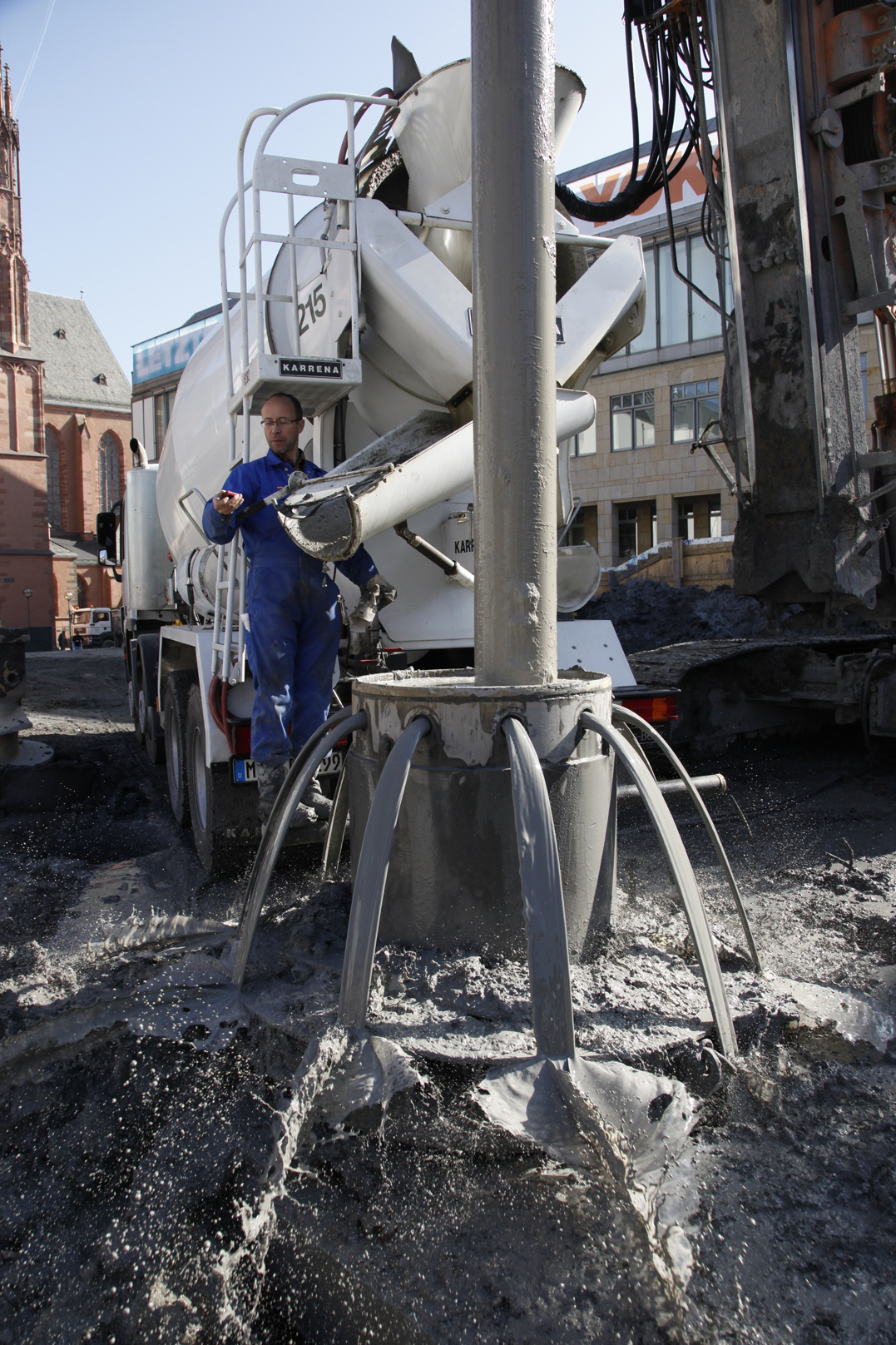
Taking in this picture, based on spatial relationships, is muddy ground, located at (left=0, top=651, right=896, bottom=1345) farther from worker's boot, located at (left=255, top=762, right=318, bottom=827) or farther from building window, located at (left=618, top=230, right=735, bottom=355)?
building window, located at (left=618, top=230, right=735, bottom=355)

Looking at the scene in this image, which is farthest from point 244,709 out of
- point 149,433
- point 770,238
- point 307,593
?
point 149,433

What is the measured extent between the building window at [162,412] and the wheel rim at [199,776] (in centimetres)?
288

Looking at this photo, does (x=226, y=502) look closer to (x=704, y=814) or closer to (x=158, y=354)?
(x=704, y=814)

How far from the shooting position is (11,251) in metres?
43.9

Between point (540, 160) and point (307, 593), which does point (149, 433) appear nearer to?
point (307, 593)

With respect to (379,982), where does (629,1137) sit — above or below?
below

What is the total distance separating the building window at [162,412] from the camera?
23.0 feet

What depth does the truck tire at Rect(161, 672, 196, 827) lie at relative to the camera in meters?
5.41

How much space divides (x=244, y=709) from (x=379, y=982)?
2.36 m

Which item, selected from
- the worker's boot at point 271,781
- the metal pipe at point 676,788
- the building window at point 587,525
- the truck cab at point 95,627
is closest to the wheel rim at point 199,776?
the worker's boot at point 271,781

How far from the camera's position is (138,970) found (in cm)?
260

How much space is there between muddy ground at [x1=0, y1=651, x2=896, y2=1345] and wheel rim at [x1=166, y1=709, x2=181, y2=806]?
2767mm

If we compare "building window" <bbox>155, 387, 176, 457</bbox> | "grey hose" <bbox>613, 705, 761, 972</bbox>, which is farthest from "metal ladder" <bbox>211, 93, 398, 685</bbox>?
"building window" <bbox>155, 387, 176, 457</bbox>

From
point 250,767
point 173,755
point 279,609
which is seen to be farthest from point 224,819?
point 173,755
